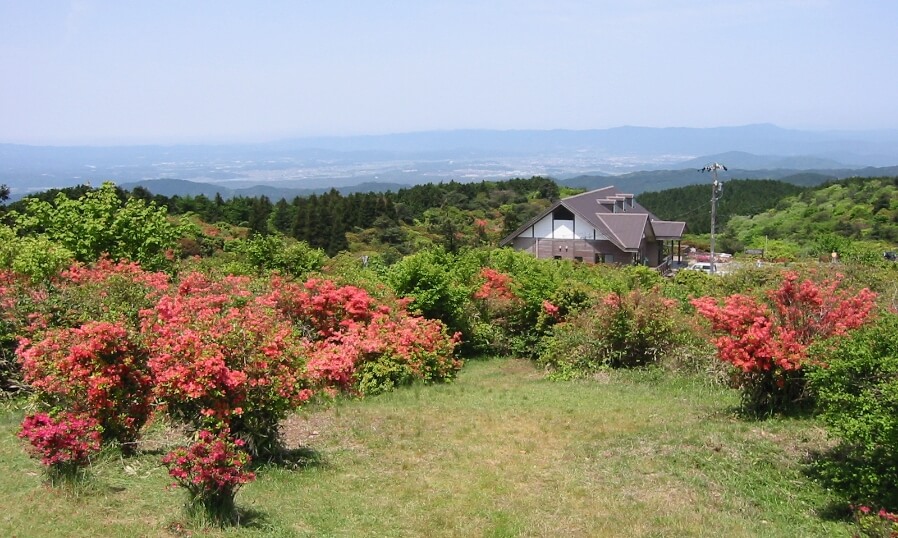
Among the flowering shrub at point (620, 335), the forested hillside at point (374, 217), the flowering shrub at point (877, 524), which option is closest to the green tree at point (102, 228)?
the flowering shrub at point (620, 335)

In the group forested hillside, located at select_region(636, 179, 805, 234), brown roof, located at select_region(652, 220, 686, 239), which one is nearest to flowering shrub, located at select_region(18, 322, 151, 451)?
brown roof, located at select_region(652, 220, 686, 239)

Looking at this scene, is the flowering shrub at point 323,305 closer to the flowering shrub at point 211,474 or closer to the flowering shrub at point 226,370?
the flowering shrub at point 226,370

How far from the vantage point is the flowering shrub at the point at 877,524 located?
19.2 feet

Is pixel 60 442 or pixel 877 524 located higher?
pixel 60 442

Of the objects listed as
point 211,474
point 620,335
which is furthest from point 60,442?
point 620,335

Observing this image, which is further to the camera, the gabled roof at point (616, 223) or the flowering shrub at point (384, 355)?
the gabled roof at point (616, 223)

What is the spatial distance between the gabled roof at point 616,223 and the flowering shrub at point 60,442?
2769 cm

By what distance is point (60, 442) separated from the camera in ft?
21.7

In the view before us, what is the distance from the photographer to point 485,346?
1877 cm

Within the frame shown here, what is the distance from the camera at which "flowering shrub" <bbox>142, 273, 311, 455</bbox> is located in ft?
22.7

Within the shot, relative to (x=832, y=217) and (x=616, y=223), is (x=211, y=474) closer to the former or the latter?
(x=616, y=223)

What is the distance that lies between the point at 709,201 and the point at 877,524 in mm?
59742

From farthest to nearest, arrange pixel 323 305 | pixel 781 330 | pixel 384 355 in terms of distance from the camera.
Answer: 1. pixel 323 305
2. pixel 384 355
3. pixel 781 330

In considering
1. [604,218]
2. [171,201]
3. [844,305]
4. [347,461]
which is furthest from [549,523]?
[171,201]
